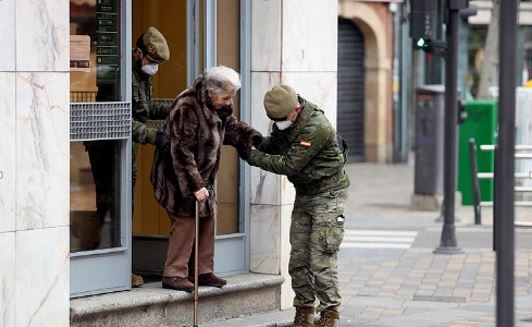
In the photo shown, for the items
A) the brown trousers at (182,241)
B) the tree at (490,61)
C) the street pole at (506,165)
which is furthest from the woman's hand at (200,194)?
the tree at (490,61)

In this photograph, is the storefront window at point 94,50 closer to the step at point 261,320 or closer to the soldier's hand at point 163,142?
the soldier's hand at point 163,142

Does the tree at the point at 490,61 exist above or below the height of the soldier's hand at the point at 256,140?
above

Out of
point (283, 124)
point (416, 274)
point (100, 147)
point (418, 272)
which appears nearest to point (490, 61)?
point (418, 272)

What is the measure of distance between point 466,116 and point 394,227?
3.11m

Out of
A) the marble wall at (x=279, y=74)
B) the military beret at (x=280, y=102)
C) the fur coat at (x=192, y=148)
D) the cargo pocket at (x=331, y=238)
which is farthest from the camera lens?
the marble wall at (x=279, y=74)

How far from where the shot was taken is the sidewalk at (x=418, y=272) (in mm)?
10656

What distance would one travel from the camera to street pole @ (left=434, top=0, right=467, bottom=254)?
1459 centimetres

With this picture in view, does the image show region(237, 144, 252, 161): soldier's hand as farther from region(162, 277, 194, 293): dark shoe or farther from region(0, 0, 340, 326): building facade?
region(162, 277, 194, 293): dark shoe

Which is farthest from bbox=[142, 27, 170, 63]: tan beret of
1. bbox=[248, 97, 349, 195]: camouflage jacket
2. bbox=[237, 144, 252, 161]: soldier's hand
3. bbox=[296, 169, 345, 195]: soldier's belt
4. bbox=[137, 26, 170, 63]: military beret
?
bbox=[296, 169, 345, 195]: soldier's belt

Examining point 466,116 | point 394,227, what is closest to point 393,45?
point 466,116

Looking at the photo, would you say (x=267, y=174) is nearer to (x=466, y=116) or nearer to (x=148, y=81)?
(x=148, y=81)

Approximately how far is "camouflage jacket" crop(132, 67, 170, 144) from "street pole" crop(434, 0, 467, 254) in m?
5.43

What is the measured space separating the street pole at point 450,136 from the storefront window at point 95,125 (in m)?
5.94

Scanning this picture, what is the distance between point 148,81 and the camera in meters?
9.71
